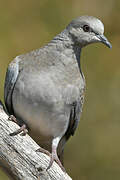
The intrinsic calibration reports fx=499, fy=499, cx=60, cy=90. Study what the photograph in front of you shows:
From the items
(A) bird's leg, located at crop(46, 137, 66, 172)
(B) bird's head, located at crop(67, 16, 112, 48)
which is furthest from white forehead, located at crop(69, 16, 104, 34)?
(A) bird's leg, located at crop(46, 137, 66, 172)

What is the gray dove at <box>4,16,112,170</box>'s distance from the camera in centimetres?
414

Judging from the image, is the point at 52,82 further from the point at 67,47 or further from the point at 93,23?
the point at 93,23

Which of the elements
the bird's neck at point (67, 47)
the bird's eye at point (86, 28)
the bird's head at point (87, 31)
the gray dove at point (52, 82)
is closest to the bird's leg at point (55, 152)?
the gray dove at point (52, 82)

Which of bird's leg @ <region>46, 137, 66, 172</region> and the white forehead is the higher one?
the white forehead

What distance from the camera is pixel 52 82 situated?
415 cm

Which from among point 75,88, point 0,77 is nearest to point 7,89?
point 75,88

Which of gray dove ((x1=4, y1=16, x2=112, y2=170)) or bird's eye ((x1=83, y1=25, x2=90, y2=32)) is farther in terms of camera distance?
bird's eye ((x1=83, y1=25, x2=90, y2=32))

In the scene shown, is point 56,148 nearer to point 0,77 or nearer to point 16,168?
point 16,168

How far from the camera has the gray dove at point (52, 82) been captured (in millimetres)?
4145

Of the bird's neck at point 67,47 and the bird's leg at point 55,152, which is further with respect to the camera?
the bird's neck at point 67,47

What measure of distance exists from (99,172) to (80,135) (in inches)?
19.0

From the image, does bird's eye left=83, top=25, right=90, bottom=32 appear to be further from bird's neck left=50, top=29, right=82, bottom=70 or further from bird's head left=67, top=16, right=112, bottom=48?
bird's neck left=50, top=29, right=82, bottom=70

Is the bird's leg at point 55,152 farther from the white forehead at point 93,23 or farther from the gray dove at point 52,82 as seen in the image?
the white forehead at point 93,23

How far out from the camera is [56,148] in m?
4.52
